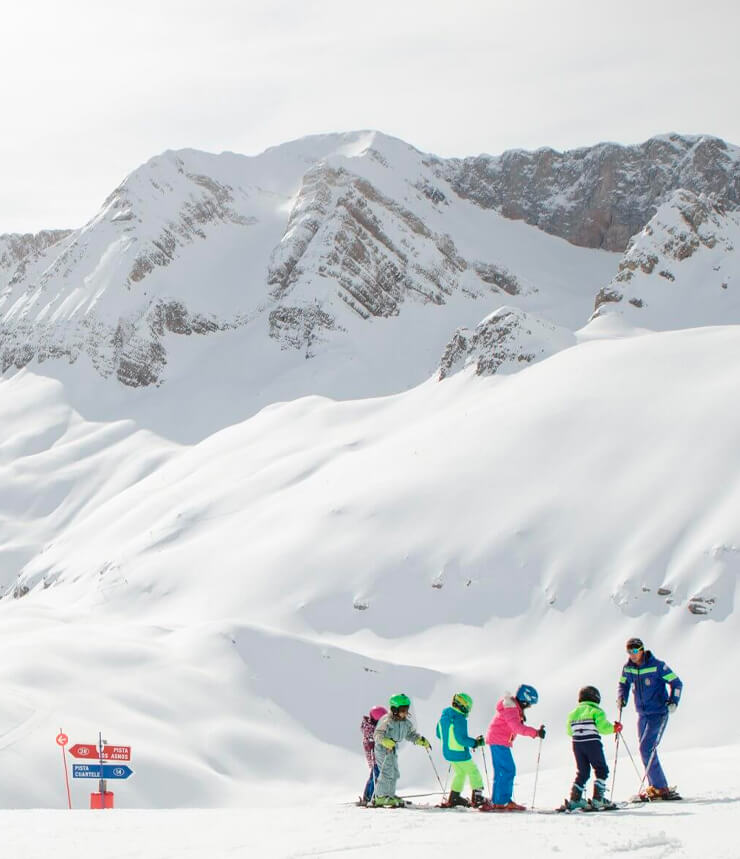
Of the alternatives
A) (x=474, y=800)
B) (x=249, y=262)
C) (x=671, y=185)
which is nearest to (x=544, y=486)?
(x=474, y=800)

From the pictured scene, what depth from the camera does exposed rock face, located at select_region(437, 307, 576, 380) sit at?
1839 inches

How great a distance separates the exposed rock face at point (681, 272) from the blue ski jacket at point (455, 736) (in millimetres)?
55591

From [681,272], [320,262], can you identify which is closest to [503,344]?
[681,272]

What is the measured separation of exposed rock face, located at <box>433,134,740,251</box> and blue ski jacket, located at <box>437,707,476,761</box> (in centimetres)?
10173

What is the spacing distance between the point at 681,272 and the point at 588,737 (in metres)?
65.0

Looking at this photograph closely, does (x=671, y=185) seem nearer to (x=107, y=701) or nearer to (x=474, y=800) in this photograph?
(x=107, y=701)

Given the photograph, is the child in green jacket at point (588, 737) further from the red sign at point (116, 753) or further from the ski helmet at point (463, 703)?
the red sign at point (116, 753)

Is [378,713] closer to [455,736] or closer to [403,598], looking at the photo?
[455,736]

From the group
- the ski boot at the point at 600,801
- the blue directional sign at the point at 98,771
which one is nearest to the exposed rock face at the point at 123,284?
the blue directional sign at the point at 98,771

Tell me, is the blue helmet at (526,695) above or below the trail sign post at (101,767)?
above

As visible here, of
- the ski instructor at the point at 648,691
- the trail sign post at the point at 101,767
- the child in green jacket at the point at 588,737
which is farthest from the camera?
the trail sign post at the point at 101,767

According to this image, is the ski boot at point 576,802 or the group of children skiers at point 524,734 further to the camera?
the group of children skiers at point 524,734

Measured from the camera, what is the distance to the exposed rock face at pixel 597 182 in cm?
10768

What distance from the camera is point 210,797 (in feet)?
61.7
